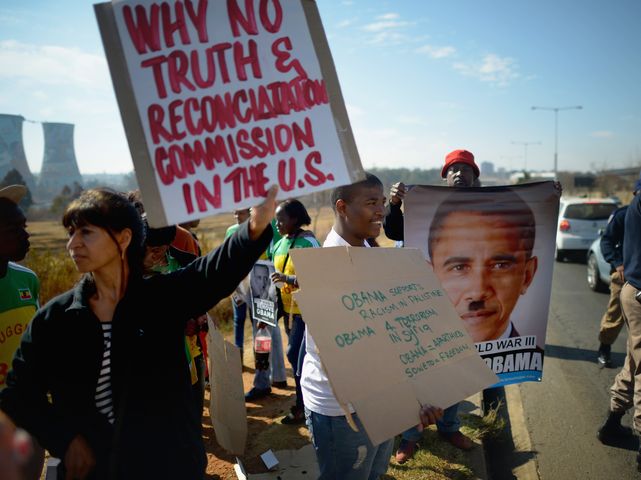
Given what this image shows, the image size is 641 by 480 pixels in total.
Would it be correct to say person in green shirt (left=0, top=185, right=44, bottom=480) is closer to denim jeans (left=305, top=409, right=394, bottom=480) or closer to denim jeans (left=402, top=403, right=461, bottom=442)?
denim jeans (left=305, top=409, right=394, bottom=480)

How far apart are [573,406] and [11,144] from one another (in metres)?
15.3

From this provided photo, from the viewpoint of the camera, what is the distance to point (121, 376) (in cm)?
151

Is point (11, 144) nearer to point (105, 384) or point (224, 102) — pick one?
point (105, 384)

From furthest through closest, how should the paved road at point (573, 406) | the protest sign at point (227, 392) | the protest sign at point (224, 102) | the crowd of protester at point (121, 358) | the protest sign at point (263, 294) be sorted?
the protest sign at point (263, 294) < the paved road at point (573, 406) < the protest sign at point (227, 392) < the crowd of protester at point (121, 358) < the protest sign at point (224, 102)

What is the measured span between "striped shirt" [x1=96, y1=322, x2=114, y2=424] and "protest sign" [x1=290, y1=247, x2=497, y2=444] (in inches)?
26.8

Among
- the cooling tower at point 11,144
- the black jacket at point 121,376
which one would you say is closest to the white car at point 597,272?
the black jacket at point 121,376

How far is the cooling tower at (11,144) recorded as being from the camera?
12.2 metres

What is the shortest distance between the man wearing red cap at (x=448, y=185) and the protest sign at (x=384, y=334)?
3.59 ft

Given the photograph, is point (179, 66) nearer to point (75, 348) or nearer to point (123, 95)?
point (123, 95)

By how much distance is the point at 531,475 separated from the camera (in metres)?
3.04

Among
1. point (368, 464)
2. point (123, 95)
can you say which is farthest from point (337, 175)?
point (368, 464)

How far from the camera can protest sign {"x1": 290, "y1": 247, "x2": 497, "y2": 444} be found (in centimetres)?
155

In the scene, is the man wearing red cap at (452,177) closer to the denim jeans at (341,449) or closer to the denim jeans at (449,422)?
the denim jeans at (449,422)

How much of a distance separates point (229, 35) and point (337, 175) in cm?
59
